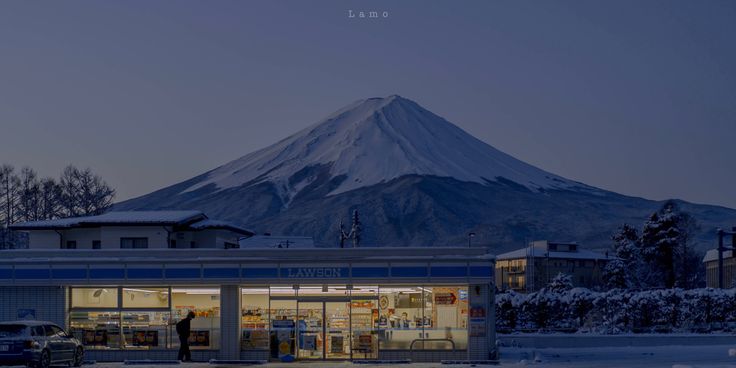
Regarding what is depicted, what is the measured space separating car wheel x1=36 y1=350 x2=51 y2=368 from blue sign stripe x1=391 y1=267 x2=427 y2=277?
37.1 ft

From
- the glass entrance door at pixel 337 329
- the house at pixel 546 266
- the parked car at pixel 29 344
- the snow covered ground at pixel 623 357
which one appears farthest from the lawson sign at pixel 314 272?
the house at pixel 546 266

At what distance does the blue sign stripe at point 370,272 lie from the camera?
123 ft

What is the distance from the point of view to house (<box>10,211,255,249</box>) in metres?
48.1

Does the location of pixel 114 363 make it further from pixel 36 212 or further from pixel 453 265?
pixel 36 212

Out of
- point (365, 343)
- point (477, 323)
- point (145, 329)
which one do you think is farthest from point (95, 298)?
point (477, 323)

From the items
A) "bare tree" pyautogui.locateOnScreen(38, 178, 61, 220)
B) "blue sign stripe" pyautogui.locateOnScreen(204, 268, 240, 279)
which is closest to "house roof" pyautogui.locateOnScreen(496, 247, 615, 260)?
"bare tree" pyautogui.locateOnScreen(38, 178, 61, 220)

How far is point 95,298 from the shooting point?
38.9 m

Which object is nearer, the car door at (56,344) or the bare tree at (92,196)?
the car door at (56,344)

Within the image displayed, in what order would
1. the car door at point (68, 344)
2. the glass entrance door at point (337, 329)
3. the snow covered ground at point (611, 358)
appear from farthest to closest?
1. the glass entrance door at point (337, 329)
2. the snow covered ground at point (611, 358)
3. the car door at point (68, 344)

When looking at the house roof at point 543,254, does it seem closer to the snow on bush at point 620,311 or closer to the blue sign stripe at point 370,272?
the snow on bush at point 620,311

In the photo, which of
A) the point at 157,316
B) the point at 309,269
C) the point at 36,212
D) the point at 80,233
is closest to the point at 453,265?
the point at 309,269

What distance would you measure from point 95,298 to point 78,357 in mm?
4431

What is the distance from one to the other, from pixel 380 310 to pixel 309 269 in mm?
2798

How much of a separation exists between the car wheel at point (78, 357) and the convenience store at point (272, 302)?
307cm
